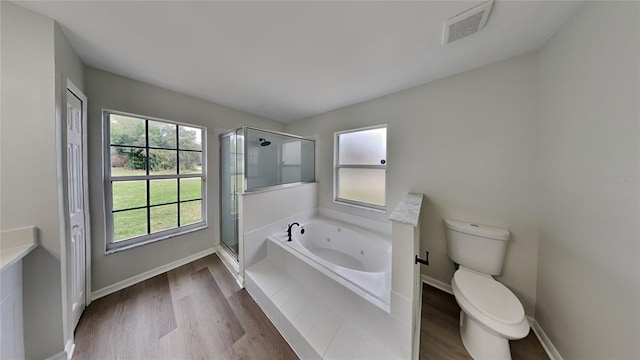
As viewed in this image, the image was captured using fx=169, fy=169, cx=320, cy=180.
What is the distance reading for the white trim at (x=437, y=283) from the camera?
1.74 meters

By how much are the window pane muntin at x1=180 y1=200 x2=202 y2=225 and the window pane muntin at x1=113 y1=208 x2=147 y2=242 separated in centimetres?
34

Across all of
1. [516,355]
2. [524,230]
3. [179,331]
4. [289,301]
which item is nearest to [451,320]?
[516,355]

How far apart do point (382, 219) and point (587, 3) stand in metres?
2.08

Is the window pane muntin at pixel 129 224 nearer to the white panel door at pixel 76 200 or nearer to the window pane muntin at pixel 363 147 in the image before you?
the white panel door at pixel 76 200

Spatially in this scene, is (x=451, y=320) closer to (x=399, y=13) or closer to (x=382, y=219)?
(x=382, y=219)

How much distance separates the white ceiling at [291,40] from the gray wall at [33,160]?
19cm

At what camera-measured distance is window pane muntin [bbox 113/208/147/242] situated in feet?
5.82

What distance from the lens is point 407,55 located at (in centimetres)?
137

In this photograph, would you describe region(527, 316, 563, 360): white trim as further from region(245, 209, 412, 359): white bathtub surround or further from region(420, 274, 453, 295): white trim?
region(245, 209, 412, 359): white bathtub surround

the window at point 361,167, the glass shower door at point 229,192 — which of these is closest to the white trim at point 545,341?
the window at point 361,167

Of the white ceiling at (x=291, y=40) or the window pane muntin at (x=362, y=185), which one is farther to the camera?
the window pane muntin at (x=362, y=185)

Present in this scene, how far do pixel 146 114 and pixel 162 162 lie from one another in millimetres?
532

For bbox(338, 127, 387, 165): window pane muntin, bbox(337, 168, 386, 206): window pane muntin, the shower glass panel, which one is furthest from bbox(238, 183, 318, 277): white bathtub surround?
bbox(338, 127, 387, 165): window pane muntin

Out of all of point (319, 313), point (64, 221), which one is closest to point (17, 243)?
point (64, 221)
